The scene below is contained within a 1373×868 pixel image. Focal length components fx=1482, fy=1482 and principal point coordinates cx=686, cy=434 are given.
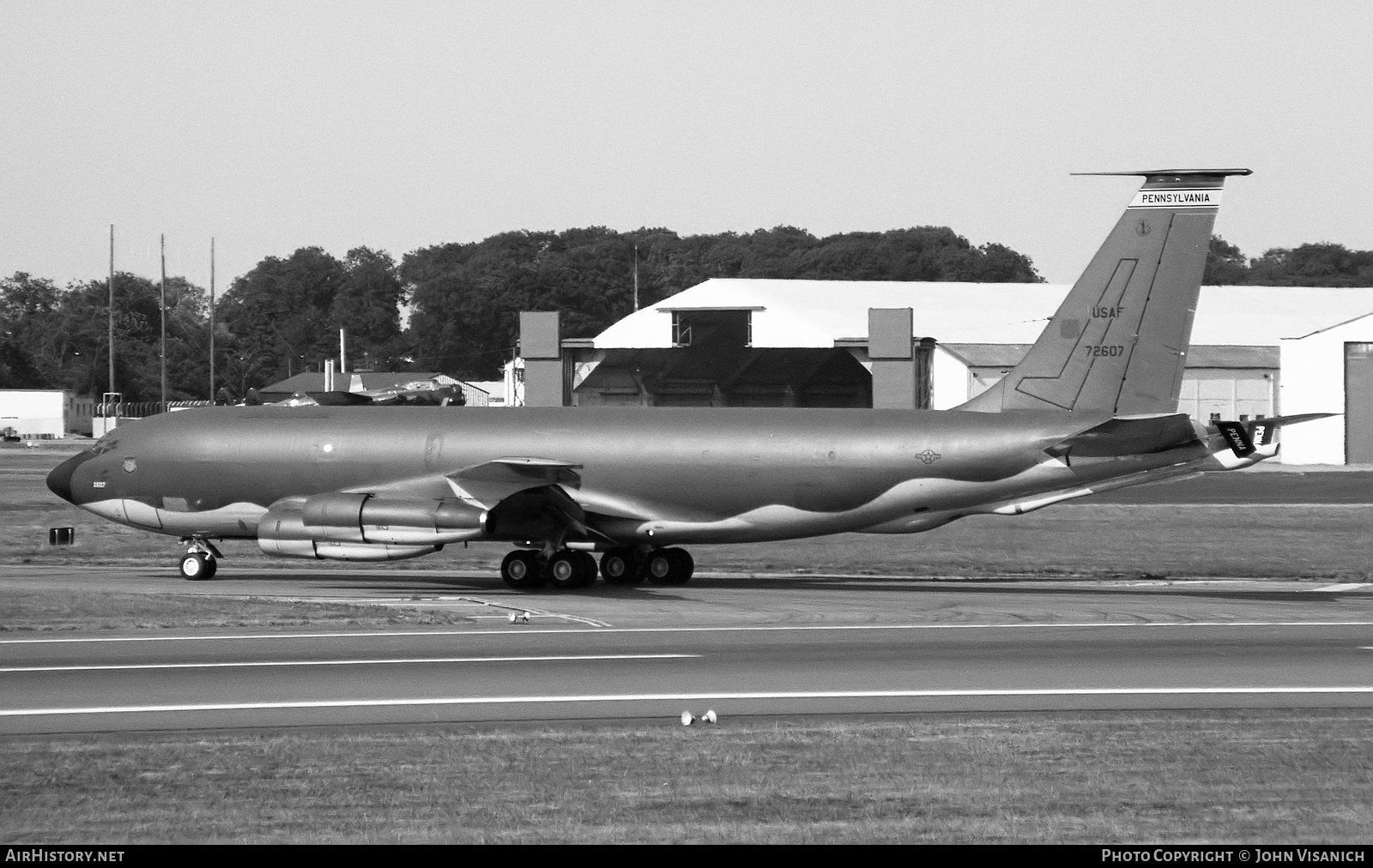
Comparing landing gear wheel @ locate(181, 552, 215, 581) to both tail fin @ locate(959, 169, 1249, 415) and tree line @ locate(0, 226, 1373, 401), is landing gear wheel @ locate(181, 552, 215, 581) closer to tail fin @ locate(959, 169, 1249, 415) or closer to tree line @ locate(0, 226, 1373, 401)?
tail fin @ locate(959, 169, 1249, 415)

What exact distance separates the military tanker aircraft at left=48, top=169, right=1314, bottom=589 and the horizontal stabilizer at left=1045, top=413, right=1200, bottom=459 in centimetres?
3

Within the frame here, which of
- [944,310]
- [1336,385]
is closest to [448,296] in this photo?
[944,310]

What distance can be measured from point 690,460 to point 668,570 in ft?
8.39

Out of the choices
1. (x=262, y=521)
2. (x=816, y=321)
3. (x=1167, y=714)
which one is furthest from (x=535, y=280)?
(x=1167, y=714)

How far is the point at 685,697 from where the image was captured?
53.2 ft

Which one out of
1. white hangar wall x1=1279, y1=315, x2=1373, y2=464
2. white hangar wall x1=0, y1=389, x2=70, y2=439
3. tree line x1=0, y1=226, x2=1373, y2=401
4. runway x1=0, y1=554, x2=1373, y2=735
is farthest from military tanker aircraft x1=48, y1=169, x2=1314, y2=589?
tree line x1=0, y1=226, x2=1373, y2=401

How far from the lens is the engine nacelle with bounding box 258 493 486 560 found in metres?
27.7

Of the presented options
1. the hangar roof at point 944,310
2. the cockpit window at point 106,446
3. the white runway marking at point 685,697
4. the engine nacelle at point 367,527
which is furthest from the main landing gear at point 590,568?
the hangar roof at point 944,310

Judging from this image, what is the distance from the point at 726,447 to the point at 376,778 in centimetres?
1772

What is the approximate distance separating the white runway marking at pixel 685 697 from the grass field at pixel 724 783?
1421mm

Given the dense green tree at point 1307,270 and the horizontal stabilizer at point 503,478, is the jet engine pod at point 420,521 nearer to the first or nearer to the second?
the horizontal stabilizer at point 503,478

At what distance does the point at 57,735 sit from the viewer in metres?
13.8

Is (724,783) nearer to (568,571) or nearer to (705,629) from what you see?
(705,629)

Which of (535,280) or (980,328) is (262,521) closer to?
(980,328)
